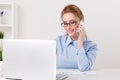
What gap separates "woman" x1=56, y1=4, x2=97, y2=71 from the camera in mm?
2064

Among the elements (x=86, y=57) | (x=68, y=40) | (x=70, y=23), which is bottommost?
(x=86, y=57)

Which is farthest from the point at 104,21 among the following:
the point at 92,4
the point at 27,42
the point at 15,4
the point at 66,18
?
the point at 27,42

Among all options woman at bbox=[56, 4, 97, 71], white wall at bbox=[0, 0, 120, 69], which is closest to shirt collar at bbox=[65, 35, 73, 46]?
woman at bbox=[56, 4, 97, 71]

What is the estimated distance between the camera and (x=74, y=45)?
2283 mm

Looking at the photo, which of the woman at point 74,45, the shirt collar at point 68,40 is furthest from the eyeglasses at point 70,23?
the shirt collar at point 68,40

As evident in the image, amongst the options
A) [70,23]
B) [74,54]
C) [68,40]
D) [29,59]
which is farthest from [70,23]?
[29,59]

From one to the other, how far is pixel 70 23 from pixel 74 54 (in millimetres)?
303

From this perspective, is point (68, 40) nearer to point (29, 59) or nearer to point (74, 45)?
point (74, 45)

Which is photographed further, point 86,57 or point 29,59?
point 86,57

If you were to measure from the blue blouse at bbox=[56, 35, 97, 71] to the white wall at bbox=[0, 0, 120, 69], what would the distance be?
2.82 feet

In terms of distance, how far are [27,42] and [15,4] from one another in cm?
186

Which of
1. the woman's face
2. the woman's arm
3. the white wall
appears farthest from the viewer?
the white wall

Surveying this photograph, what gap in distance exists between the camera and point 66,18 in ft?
7.45

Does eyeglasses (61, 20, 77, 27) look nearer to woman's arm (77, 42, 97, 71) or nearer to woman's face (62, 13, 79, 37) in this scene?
woman's face (62, 13, 79, 37)
